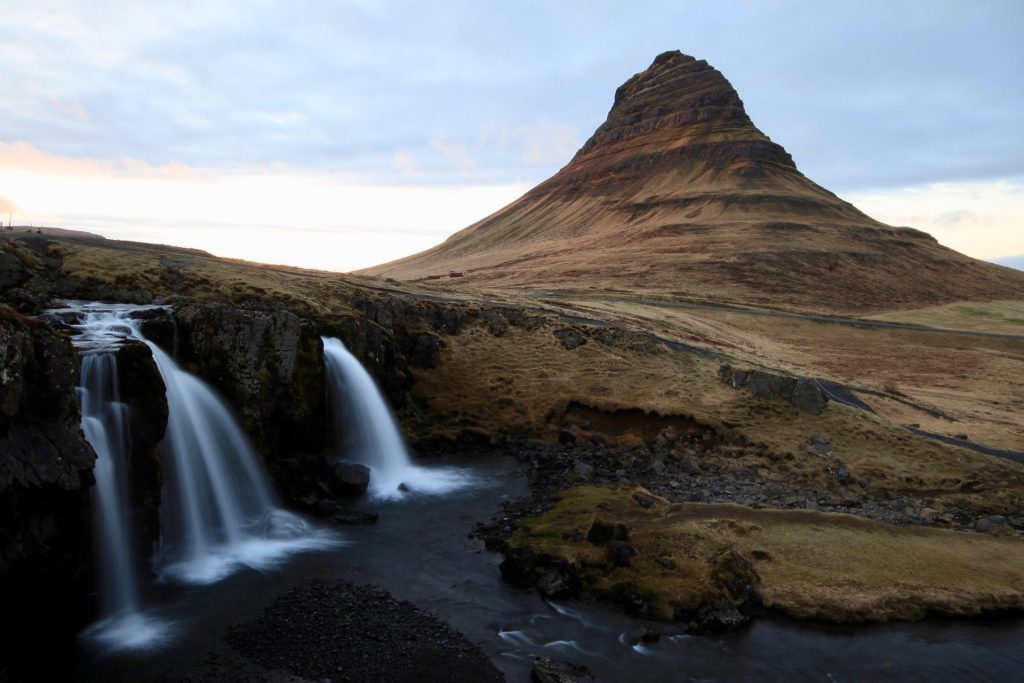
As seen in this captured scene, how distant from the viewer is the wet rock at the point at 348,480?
1135 inches

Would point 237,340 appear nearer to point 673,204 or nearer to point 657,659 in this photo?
point 657,659

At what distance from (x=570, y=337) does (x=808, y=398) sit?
52.7 feet

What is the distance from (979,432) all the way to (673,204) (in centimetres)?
13818

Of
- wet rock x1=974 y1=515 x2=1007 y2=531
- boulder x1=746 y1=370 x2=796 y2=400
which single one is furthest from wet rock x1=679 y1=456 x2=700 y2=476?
wet rock x1=974 y1=515 x2=1007 y2=531

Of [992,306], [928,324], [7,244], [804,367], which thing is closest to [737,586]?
[7,244]

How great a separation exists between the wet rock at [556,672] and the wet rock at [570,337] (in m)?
30.3

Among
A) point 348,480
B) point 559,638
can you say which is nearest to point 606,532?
point 559,638

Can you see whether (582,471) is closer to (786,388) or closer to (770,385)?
(770,385)

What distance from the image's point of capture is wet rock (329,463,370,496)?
28828 mm

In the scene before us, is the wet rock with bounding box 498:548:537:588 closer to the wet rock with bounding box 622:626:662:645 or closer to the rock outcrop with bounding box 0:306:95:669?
the wet rock with bounding box 622:626:662:645

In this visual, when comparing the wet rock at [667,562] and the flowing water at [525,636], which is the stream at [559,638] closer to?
the flowing water at [525,636]

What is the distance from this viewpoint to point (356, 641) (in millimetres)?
17641

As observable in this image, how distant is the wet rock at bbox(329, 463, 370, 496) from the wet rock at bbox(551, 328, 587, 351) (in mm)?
20583

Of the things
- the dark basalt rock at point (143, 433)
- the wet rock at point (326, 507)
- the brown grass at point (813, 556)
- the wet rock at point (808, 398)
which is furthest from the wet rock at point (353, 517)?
the wet rock at point (808, 398)
